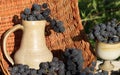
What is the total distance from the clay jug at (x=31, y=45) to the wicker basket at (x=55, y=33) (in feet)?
0.59

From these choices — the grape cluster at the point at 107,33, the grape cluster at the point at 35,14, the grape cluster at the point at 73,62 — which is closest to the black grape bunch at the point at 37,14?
the grape cluster at the point at 35,14

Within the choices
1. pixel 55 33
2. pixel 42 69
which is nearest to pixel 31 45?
pixel 42 69

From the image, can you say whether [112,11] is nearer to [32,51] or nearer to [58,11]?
[58,11]

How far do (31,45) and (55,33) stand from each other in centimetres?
28

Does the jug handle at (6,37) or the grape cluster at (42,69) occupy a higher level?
the jug handle at (6,37)

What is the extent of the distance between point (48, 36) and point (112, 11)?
1.49 metres

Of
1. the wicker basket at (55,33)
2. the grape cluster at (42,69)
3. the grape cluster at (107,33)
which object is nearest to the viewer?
the grape cluster at (107,33)

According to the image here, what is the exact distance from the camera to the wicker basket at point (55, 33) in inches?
77.7

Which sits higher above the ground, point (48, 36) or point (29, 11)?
point (29, 11)

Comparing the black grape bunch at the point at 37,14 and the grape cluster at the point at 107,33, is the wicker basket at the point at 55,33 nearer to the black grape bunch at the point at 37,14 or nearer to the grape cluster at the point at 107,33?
the black grape bunch at the point at 37,14

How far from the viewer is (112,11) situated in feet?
11.2

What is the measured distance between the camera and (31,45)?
1824mm

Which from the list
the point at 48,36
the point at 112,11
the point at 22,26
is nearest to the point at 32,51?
the point at 22,26

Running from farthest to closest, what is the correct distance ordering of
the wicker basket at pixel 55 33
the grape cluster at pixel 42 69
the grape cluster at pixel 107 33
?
the wicker basket at pixel 55 33, the grape cluster at pixel 42 69, the grape cluster at pixel 107 33
